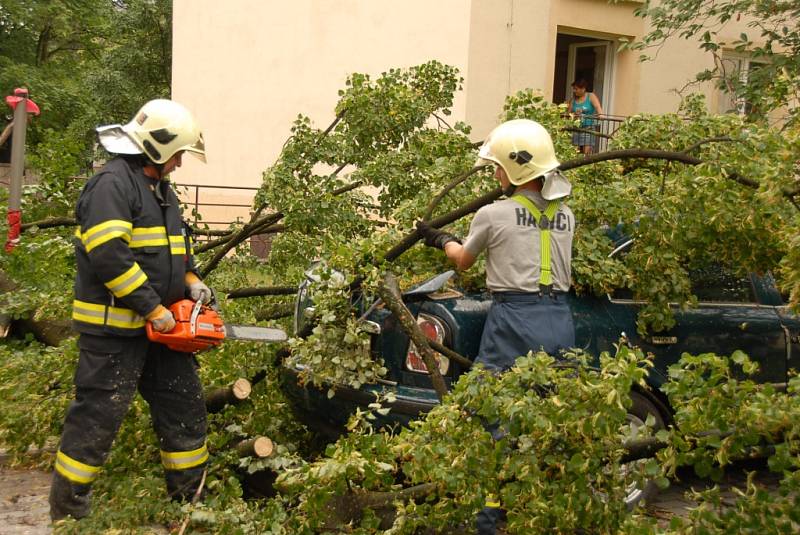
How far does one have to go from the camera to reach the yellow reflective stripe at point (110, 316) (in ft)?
13.4

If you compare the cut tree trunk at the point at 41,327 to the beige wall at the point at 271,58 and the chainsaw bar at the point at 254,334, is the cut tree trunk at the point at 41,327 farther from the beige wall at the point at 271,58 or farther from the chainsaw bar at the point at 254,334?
the beige wall at the point at 271,58

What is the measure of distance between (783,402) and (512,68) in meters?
10.9

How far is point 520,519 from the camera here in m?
3.32

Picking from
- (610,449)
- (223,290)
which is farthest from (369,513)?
(223,290)

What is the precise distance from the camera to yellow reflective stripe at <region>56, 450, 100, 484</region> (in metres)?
4.07

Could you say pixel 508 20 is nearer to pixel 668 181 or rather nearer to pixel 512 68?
pixel 512 68

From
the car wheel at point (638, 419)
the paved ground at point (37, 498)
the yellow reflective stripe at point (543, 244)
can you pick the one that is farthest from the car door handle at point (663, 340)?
the yellow reflective stripe at point (543, 244)

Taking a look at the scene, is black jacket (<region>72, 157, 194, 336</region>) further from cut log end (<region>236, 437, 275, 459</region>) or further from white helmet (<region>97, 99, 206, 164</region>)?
cut log end (<region>236, 437, 275, 459</region>)

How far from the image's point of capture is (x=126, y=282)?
Result: 3.97 metres

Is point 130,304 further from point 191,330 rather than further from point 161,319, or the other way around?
point 191,330

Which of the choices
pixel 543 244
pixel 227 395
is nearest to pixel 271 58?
pixel 227 395

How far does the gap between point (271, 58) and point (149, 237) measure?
12.7 metres

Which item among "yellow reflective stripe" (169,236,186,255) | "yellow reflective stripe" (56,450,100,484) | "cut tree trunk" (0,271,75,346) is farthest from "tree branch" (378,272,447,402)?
"cut tree trunk" (0,271,75,346)

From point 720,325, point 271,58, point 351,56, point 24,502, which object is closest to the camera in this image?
point 24,502
